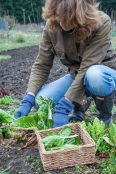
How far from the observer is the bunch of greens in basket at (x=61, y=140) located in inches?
107

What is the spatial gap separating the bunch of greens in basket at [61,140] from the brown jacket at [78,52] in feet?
1.40

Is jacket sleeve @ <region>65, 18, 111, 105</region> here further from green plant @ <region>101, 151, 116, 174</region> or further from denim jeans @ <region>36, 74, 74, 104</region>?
green plant @ <region>101, 151, 116, 174</region>

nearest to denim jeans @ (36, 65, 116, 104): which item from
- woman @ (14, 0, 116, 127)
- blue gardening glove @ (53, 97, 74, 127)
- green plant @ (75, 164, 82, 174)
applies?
woman @ (14, 0, 116, 127)

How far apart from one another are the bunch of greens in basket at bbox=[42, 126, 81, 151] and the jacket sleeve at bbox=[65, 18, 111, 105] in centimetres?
A: 45

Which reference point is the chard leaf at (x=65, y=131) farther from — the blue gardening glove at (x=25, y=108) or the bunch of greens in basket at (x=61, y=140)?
the blue gardening glove at (x=25, y=108)

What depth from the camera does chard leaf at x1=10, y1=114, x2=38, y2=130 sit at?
3.01m

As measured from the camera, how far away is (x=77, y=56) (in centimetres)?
341

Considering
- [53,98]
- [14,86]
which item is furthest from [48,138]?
[14,86]

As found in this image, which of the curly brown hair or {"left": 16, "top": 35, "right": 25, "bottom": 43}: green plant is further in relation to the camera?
{"left": 16, "top": 35, "right": 25, "bottom": 43}: green plant

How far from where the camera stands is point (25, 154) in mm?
2941

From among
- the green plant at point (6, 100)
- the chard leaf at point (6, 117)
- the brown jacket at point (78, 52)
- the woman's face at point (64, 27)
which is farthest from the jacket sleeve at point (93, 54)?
the green plant at point (6, 100)

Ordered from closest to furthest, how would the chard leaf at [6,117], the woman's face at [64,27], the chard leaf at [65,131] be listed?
the chard leaf at [65,131] < the woman's face at [64,27] < the chard leaf at [6,117]

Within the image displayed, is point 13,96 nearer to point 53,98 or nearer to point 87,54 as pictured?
point 53,98

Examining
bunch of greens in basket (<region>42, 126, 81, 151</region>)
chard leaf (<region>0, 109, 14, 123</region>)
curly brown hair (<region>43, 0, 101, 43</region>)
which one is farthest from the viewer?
chard leaf (<region>0, 109, 14, 123</region>)
